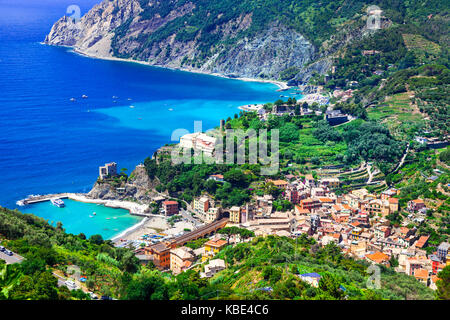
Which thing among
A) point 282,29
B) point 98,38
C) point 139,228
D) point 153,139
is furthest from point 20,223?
point 98,38

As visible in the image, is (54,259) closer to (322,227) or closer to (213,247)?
(213,247)

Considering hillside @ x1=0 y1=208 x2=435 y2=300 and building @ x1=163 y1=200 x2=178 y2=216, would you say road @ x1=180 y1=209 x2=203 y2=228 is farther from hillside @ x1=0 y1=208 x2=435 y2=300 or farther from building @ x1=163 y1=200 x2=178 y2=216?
hillside @ x1=0 y1=208 x2=435 y2=300

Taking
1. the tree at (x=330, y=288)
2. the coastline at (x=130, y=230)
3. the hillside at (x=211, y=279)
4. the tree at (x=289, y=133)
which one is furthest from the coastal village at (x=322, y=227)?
the tree at (x=330, y=288)

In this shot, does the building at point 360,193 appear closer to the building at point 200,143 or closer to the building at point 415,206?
the building at point 415,206

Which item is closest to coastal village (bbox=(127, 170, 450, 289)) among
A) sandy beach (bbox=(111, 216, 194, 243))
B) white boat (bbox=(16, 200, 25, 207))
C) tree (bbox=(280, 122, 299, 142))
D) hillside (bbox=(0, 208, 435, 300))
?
sandy beach (bbox=(111, 216, 194, 243))

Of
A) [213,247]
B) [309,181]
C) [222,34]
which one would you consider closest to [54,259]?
[213,247]

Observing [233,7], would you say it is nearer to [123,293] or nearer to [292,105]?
[292,105]
